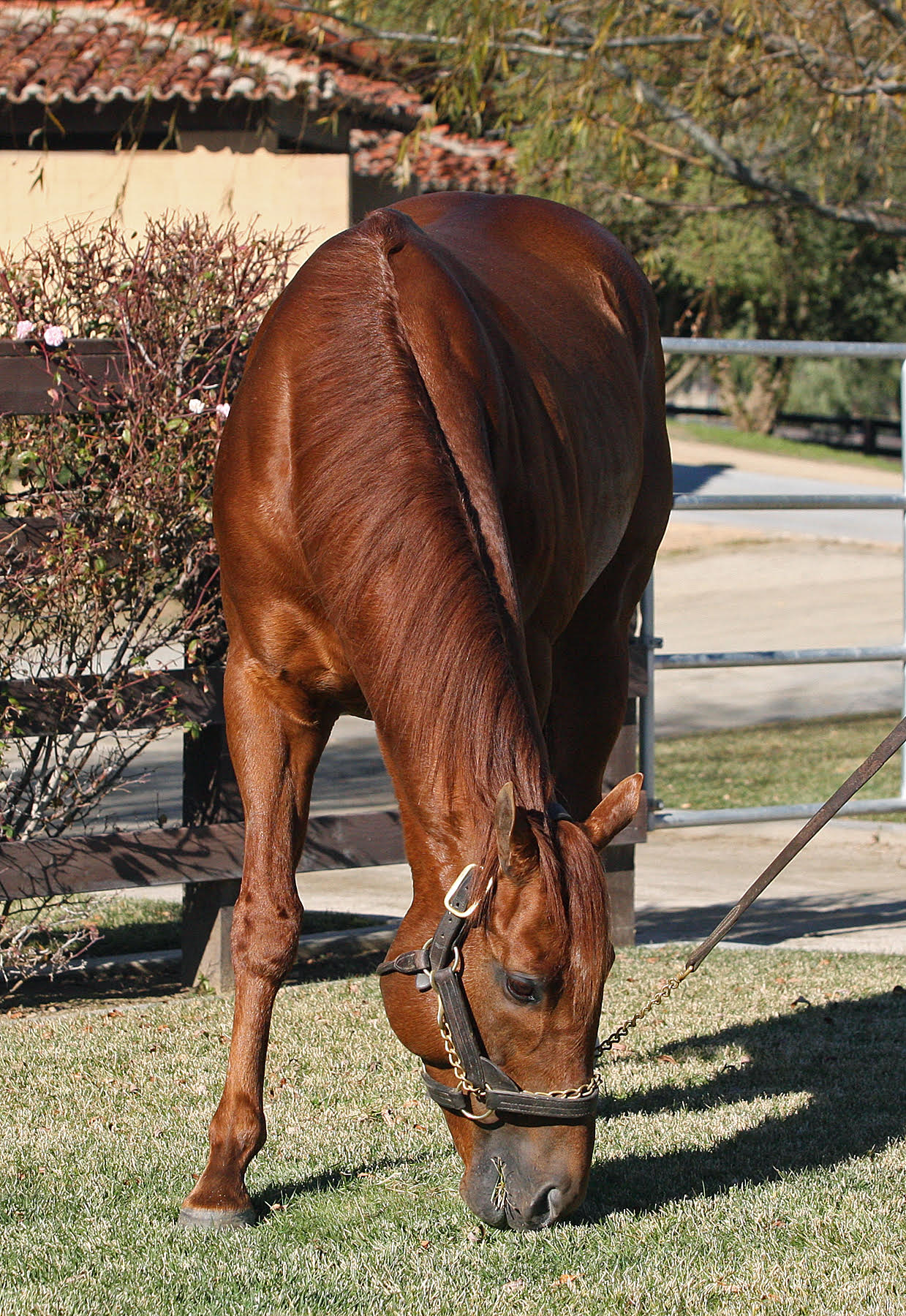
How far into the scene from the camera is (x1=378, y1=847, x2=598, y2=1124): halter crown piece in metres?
2.70

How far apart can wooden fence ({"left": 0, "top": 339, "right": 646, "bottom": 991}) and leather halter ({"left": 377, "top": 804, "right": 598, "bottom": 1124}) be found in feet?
7.59

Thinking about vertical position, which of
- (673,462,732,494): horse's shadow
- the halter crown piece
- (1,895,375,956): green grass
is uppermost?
the halter crown piece

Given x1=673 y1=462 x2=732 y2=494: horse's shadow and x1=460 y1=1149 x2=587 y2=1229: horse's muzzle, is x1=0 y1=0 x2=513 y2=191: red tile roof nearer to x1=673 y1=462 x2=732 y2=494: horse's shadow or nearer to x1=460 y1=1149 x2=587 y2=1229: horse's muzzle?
x1=673 y1=462 x2=732 y2=494: horse's shadow

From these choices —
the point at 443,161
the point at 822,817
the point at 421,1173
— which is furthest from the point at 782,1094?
the point at 443,161

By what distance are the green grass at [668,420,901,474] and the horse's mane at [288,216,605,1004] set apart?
30.4 meters

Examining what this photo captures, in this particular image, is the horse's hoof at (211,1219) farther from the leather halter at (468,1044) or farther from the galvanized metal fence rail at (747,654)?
the galvanized metal fence rail at (747,654)

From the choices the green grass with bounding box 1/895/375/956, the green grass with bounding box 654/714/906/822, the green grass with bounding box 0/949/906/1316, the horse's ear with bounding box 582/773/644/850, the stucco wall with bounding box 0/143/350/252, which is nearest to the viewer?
the horse's ear with bounding box 582/773/644/850

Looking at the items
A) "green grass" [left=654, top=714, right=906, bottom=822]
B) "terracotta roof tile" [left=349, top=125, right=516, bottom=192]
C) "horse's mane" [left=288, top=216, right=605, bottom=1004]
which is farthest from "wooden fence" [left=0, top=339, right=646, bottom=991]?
"terracotta roof tile" [left=349, top=125, right=516, bottom=192]

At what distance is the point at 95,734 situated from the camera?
511 centimetres

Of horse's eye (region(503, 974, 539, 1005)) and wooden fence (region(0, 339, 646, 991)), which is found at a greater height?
horse's eye (region(503, 974, 539, 1005))

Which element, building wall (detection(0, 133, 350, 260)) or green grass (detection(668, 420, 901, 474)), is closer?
building wall (detection(0, 133, 350, 260))

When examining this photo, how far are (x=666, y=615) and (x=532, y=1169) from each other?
15384 millimetres

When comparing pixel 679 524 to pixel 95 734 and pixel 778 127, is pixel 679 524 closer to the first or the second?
pixel 778 127

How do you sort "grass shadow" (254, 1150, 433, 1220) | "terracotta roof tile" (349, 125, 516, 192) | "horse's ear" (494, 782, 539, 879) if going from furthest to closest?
1. "terracotta roof tile" (349, 125, 516, 192)
2. "grass shadow" (254, 1150, 433, 1220)
3. "horse's ear" (494, 782, 539, 879)
